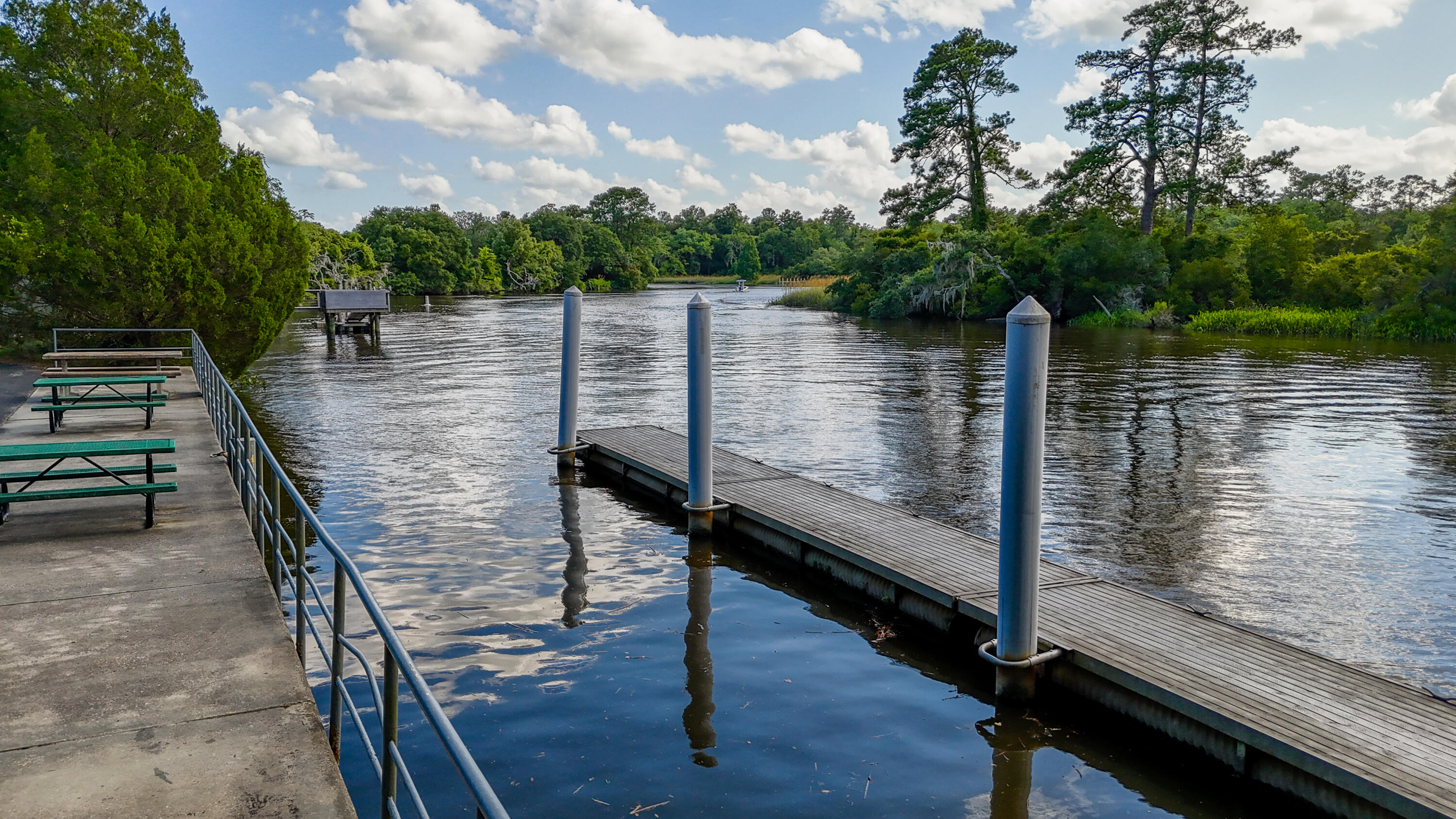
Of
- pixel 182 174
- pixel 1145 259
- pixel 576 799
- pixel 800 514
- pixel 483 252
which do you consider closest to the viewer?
pixel 576 799

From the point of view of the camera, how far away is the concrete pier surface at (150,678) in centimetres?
316

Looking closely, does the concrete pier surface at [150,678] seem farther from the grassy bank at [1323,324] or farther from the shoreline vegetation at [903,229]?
the grassy bank at [1323,324]

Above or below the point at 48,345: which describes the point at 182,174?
above

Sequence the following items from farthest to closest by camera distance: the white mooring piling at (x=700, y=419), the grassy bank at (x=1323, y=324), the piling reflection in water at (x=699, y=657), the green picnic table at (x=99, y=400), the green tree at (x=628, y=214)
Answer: the green tree at (x=628, y=214) → the grassy bank at (x=1323, y=324) → the green picnic table at (x=99, y=400) → the white mooring piling at (x=700, y=419) → the piling reflection in water at (x=699, y=657)

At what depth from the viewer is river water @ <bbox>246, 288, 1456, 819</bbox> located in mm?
4977

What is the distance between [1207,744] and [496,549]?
238 inches

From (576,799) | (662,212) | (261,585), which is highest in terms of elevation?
(662,212)

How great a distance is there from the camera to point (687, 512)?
9.66 metres

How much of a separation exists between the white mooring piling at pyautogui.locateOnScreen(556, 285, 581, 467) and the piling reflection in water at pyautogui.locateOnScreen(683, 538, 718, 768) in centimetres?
368

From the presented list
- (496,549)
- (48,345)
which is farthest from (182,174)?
(496,549)

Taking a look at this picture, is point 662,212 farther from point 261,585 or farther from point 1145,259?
point 261,585

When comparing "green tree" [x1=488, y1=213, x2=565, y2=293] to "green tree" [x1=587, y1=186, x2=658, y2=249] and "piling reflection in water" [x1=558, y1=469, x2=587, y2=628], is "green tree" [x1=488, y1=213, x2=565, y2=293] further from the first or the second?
"piling reflection in water" [x1=558, y1=469, x2=587, y2=628]

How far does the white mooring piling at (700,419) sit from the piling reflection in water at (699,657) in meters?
0.25

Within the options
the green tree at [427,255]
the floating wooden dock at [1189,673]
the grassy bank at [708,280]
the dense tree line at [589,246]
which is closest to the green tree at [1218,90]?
the dense tree line at [589,246]
